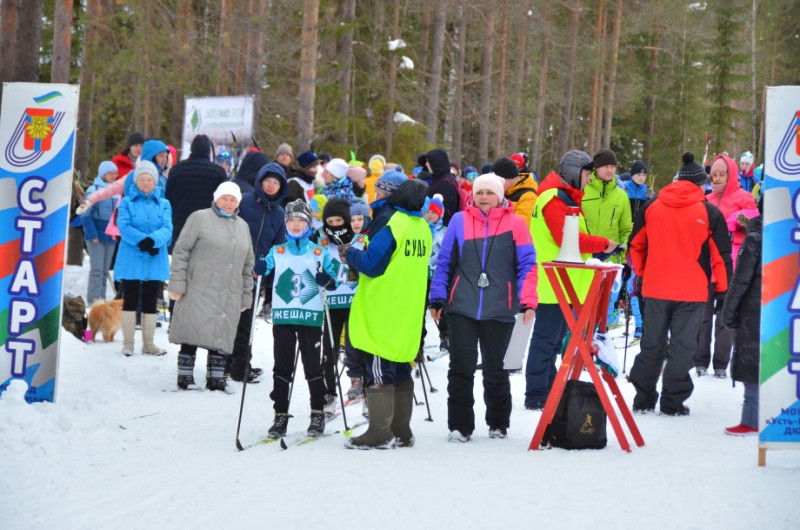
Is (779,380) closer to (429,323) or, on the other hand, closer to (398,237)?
(398,237)

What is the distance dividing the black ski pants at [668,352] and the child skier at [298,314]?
2721 millimetres

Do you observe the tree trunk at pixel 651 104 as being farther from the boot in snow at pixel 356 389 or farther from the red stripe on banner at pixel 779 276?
the red stripe on banner at pixel 779 276

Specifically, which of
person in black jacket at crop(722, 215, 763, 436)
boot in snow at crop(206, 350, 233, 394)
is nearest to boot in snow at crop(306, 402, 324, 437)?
boot in snow at crop(206, 350, 233, 394)

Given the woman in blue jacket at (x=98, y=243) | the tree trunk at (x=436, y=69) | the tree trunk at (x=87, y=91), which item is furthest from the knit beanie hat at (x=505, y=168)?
the tree trunk at (x=436, y=69)

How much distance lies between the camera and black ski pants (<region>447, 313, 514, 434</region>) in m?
6.77

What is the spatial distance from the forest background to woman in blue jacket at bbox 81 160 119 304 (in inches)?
144

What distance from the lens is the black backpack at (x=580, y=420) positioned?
6.49 meters

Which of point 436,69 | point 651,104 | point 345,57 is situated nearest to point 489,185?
point 345,57

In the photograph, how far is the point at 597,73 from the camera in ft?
116

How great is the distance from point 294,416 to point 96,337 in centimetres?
418

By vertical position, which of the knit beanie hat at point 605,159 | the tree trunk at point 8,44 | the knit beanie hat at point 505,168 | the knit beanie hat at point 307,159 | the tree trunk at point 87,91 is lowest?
the knit beanie hat at point 505,168

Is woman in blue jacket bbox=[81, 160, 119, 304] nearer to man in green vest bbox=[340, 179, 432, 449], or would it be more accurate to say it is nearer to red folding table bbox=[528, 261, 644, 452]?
man in green vest bbox=[340, 179, 432, 449]

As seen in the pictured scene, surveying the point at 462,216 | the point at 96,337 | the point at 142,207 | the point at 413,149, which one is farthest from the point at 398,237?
the point at 413,149

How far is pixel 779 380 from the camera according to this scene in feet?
19.8
